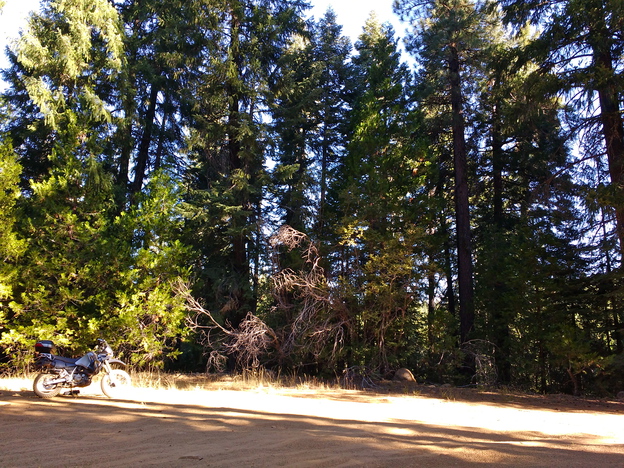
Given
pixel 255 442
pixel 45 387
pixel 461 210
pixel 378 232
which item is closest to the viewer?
pixel 255 442

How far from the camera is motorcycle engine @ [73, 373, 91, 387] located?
30.4 ft

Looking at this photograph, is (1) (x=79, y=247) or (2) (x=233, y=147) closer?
(1) (x=79, y=247)

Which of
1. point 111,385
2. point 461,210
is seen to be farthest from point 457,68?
point 111,385

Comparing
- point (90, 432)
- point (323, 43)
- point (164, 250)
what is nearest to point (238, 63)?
point (323, 43)

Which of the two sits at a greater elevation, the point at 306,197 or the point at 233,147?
the point at 233,147

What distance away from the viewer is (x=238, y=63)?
1864 centimetres

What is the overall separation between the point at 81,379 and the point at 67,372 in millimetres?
315

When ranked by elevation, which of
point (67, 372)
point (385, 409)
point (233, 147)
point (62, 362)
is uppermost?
point (233, 147)

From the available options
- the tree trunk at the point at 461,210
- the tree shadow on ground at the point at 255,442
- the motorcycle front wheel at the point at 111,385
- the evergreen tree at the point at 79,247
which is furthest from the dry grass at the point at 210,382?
the tree trunk at the point at 461,210

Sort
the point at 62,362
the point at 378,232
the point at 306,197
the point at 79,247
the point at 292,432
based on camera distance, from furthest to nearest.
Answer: the point at 306,197 → the point at 378,232 → the point at 79,247 → the point at 62,362 → the point at 292,432

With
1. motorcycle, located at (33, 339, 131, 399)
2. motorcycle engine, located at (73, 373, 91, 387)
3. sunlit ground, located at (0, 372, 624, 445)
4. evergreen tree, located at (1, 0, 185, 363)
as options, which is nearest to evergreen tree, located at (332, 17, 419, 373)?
sunlit ground, located at (0, 372, 624, 445)

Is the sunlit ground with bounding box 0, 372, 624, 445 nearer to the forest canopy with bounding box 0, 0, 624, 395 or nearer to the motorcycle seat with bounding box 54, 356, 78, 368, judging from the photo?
the motorcycle seat with bounding box 54, 356, 78, 368

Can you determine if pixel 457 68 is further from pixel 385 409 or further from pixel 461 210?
pixel 385 409

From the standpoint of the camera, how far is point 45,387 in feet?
29.6
